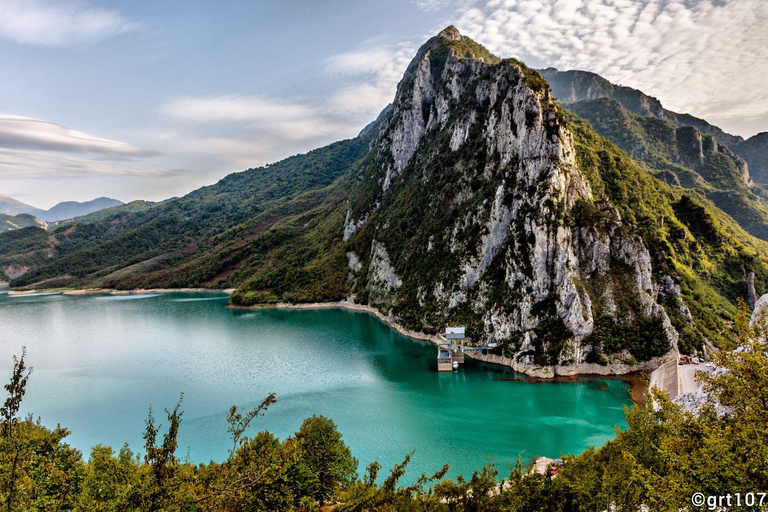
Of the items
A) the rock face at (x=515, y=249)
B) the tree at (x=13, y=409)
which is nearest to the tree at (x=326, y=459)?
the tree at (x=13, y=409)

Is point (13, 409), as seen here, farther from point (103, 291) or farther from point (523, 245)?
point (103, 291)

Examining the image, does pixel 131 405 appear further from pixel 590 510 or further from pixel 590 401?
pixel 590 401

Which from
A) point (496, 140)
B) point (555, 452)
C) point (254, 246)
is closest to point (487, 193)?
point (496, 140)

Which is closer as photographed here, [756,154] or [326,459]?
[326,459]

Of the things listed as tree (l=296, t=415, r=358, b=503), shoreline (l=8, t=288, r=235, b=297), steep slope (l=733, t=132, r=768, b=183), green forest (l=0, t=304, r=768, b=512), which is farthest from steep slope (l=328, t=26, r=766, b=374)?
steep slope (l=733, t=132, r=768, b=183)

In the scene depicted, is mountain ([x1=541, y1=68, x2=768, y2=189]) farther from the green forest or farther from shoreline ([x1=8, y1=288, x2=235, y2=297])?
shoreline ([x1=8, y1=288, x2=235, y2=297])

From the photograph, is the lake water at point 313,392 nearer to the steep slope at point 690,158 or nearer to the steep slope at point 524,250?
the steep slope at point 524,250

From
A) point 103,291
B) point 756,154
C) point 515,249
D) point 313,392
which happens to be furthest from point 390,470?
point 756,154
